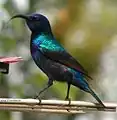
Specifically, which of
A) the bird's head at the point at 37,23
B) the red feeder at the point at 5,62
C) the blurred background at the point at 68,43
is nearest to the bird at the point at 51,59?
the bird's head at the point at 37,23

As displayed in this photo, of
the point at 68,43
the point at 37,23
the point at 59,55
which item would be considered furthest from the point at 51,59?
the point at 68,43

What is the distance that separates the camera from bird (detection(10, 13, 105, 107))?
7.66 feet

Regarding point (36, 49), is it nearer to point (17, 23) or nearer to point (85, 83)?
point (85, 83)

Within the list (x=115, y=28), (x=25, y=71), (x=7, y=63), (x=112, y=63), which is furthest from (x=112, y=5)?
(x=7, y=63)

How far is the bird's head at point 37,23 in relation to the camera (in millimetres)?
2318

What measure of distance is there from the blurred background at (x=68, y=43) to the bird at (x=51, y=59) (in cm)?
143

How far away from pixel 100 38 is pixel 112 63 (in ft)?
0.76

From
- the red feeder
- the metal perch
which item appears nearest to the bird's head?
the red feeder

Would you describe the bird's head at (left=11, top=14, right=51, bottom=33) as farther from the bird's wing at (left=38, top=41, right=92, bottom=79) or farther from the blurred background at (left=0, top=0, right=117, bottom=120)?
the blurred background at (left=0, top=0, right=117, bottom=120)

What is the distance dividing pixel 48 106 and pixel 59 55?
0.21 metres

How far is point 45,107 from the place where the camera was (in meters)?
2.23

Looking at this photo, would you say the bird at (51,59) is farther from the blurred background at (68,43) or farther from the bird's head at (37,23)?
the blurred background at (68,43)

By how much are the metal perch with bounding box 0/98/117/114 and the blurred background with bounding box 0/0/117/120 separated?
61.9 inches

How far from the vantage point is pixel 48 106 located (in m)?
2.23
